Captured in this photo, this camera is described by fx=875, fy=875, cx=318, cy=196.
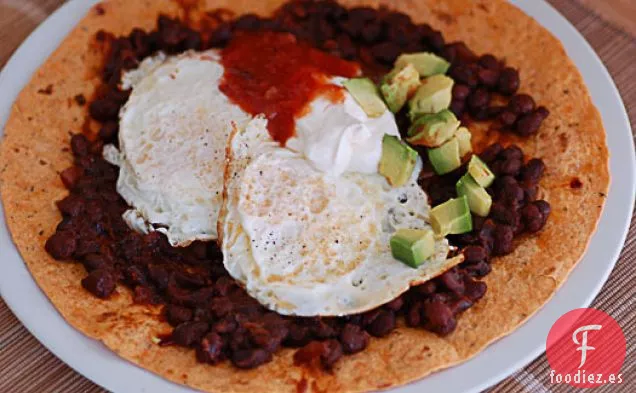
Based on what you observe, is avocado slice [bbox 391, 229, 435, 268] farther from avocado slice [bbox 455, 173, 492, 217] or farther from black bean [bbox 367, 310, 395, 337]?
avocado slice [bbox 455, 173, 492, 217]

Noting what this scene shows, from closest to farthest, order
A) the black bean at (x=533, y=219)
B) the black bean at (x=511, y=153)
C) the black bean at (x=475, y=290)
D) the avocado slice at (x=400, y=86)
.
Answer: the black bean at (x=475, y=290) → the black bean at (x=533, y=219) → the black bean at (x=511, y=153) → the avocado slice at (x=400, y=86)

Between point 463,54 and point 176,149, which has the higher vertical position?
point 463,54

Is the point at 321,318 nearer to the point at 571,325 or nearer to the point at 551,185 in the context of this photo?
the point at 571,325

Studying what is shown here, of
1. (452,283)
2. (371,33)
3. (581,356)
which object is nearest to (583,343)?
(581,356)

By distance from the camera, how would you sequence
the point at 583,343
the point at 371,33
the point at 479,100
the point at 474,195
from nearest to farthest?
the point at 583,343 → the point at 474,195 → the point at 479,100 → the point at 371,33

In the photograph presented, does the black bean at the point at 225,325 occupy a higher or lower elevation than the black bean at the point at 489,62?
lower

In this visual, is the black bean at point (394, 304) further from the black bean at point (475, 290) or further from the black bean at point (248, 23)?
the black bean at point (248, 23)

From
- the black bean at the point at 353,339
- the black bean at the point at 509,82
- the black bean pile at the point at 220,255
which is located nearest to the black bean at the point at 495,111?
the black bean pile at the point at 220,255

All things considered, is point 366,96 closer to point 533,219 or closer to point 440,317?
point 533,219
